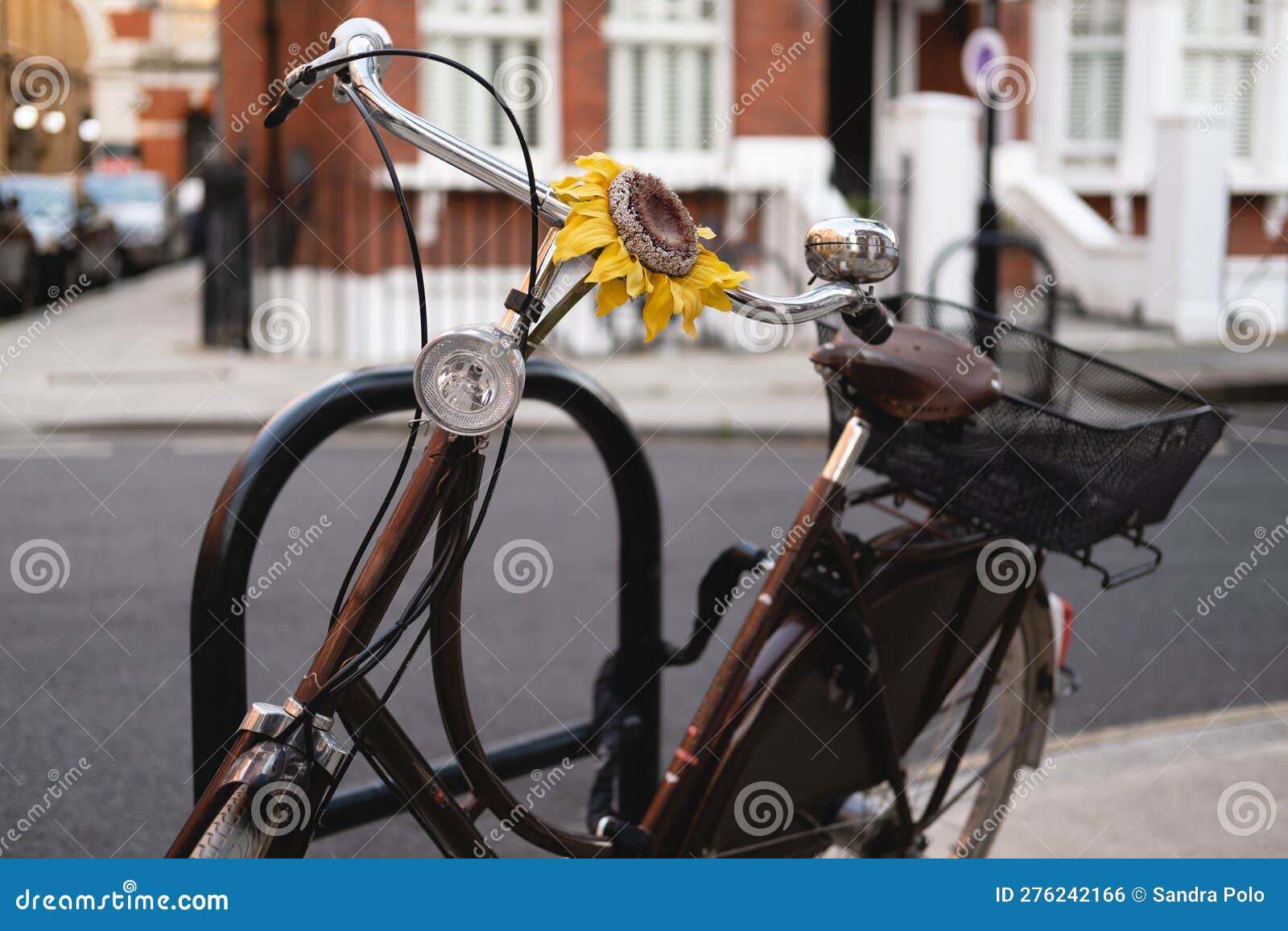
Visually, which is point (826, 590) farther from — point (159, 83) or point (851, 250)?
point (159, 83)

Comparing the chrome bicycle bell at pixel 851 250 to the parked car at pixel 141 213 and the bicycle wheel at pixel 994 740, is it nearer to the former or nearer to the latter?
the bicycle wheel at pixel 994 740

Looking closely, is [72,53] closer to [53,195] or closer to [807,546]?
[53,195]

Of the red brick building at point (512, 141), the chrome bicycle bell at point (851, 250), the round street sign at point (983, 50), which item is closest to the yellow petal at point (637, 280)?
the chrome bicycle bell at point (851, 250)

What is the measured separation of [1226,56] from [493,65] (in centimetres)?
927

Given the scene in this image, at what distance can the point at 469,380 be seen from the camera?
155 cm

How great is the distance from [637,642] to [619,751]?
0.65 feet

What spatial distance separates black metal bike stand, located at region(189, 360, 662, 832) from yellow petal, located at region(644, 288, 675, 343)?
517 millimetres

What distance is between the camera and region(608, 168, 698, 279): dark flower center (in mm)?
1621

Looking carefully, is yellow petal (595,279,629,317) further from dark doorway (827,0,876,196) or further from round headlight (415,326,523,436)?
dark doorway (827,0,876,196)

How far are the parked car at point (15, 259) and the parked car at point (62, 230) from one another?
0.47ft

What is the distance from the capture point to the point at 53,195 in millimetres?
Answer: 18188

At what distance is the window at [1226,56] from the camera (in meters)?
17.1

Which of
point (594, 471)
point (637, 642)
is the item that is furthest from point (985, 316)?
point (594, 471)

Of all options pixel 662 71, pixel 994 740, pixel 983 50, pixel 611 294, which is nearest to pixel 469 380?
pixel 611 294
